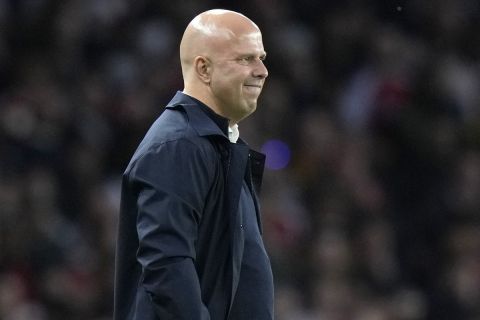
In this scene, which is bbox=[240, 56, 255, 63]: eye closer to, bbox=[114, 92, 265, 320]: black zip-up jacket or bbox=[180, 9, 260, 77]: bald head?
bbox=[180, 9, 260, 77]: bald head

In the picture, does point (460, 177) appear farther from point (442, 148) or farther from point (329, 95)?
point (329, 95)

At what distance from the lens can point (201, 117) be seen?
3678 mm

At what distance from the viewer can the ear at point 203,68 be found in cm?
369

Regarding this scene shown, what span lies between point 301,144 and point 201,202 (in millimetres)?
5852

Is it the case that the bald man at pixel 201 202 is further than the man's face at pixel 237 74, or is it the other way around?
the man's face at pixel 237 74

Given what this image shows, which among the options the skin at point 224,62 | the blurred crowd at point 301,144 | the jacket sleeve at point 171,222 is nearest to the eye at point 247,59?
the skin at point 224,62

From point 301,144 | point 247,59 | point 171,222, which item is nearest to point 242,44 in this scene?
point 247,59

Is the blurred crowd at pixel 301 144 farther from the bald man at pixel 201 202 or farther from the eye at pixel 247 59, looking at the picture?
the eye at pixel 247 59

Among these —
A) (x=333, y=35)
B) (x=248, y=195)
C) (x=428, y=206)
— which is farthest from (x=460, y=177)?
(x=248, y=195)

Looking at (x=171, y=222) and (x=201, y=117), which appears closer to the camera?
(x=171, y=222)

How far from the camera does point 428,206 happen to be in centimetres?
926

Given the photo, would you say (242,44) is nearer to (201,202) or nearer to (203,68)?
(203,68)

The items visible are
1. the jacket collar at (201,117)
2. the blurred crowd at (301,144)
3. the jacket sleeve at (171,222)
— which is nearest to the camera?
the jacket sleeve at (171,222)

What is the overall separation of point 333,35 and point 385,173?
3.98ft
